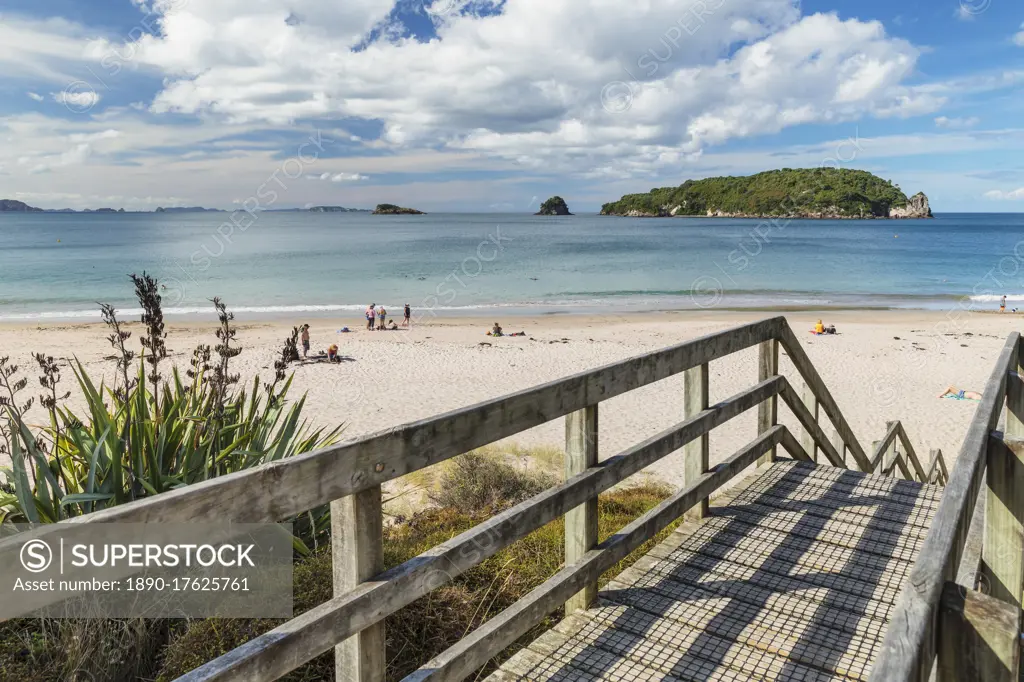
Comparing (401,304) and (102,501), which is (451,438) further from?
(401,304)

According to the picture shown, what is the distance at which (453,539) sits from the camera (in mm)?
2410

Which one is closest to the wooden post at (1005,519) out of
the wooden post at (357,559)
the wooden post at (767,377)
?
the wooden post at (357,559)

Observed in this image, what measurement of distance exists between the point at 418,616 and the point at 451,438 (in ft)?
5.25

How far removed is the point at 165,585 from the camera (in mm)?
2986

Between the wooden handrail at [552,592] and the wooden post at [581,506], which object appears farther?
the wooden post at [581,506]

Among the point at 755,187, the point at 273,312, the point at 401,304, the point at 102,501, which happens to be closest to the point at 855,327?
the point at 401,304

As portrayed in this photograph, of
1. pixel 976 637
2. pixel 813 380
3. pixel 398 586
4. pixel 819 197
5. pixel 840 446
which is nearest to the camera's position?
pixel 976 637

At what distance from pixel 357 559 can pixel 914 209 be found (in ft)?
683

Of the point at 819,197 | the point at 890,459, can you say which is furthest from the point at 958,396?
the point at 819,197

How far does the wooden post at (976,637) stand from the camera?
1.07m

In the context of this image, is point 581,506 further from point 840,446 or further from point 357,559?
point 840,446

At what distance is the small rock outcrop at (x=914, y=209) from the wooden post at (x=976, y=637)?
192m

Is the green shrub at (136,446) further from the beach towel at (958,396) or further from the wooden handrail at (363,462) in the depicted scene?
the beach towel at (958,396)

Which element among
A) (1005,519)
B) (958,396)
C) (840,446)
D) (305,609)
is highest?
(1005,519)
